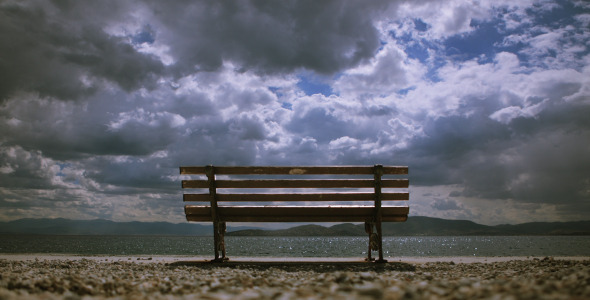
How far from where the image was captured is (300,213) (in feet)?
23.5

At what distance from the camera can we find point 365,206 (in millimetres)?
7121

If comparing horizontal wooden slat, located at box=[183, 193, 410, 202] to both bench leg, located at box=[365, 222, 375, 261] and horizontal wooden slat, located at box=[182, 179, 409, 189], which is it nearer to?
horizontal wooden slat, located at box=[182, 179, 409, 189]

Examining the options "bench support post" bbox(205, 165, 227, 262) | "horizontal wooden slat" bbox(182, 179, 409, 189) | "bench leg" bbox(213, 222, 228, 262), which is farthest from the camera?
"bench leg" bbox(213, 222, 228, 262)

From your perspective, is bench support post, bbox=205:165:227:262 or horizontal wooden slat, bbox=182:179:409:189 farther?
bench support post, bbox=205:165:227:262

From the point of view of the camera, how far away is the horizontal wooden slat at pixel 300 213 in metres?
7.12

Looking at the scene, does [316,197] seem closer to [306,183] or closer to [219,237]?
[306,183]

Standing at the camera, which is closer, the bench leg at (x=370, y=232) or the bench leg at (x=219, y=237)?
the bench leg at (x=370, y=232)

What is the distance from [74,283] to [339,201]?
15.2 feet

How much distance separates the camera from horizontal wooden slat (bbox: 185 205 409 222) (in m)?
7.12

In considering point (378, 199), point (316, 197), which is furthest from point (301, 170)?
point (378, 199)

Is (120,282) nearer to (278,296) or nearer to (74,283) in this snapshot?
(74,283)

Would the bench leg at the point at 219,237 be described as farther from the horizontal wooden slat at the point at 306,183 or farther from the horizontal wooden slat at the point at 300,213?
the horizontal wooden slat at the point at 306,183

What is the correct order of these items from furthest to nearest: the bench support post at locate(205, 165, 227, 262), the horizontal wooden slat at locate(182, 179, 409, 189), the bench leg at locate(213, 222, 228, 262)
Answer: the bench leg at locate(213, 222, 228, 262), the bench support post at locate(205, 165, 227, 262), the horizontal wooden slat at locate(182, 179, 409, 189)

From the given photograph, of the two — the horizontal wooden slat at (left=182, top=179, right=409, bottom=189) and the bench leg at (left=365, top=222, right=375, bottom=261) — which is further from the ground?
the horizontal wooden slat at (left=182, top=179, right=409, bottom=189)
